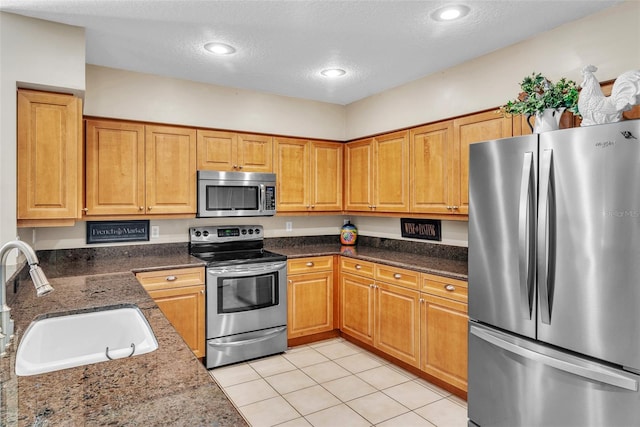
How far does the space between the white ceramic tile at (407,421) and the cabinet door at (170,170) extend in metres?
2.34

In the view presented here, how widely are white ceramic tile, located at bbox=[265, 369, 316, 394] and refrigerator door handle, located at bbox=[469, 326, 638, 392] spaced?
143 cm

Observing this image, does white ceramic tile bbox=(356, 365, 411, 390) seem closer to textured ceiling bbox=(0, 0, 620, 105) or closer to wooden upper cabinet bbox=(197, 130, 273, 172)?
wooden upper cabinet bbox=(197, 130, 273, 172)

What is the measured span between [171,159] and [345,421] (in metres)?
2.53

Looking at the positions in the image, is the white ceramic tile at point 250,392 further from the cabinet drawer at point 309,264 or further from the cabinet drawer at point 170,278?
the cabinet drawer at point 309,264

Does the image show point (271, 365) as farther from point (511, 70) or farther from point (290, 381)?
point (511, 70)

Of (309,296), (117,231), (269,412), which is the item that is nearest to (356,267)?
(309,296)

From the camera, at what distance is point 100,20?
240cm

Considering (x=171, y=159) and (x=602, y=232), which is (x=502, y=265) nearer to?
(x=602, y=232)

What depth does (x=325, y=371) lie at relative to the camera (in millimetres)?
3232

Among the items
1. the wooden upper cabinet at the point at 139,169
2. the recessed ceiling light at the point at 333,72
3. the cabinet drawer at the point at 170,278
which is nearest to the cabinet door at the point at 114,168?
the wooden upper cabinet at the point at 139,169

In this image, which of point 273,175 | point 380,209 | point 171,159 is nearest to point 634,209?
point 380,209

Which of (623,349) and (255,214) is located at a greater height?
(255,214)

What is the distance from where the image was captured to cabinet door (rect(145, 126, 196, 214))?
131 inches

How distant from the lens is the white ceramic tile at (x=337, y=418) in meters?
2.46
